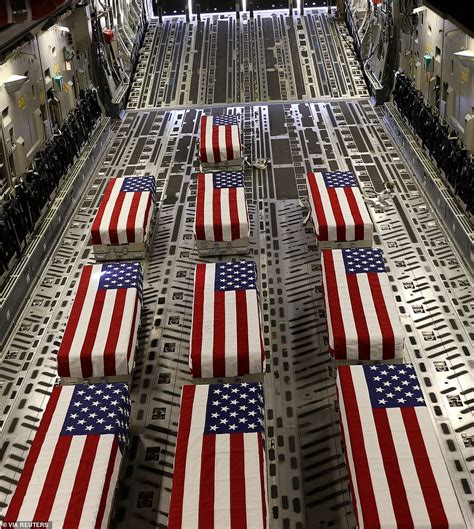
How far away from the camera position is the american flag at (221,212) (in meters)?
11.9

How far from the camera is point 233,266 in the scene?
33.8 ft

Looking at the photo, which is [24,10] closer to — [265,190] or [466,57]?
[466,57]

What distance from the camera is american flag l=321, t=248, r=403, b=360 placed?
867 centimetres

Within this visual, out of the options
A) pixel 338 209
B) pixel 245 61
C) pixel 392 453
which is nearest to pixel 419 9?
pixel 338 209

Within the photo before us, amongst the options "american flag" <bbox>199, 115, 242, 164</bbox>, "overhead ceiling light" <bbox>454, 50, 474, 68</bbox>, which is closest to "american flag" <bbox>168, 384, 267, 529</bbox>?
"overhead ceiling light" <bbox>454, 50, 474, 68</bbox>

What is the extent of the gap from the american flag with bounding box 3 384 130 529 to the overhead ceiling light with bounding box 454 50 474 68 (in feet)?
26.4

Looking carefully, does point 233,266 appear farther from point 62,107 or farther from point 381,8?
point 381,8

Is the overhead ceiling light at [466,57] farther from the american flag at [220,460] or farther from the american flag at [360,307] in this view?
the american flag at [220,460]

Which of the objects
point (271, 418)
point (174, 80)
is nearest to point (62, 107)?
point (174, 80)

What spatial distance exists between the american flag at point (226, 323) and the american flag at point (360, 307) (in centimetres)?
94

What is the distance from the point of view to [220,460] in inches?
274

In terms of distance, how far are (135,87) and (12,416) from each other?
560 inches

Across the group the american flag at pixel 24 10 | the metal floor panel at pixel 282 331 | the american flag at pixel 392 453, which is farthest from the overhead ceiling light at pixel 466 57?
the american flag at pixel 24 10
